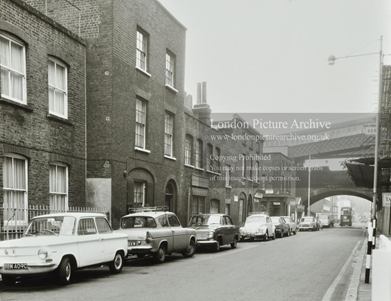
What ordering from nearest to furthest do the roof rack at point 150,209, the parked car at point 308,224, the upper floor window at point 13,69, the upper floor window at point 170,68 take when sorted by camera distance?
the upper floor window at point 13,69 → the roof rack at point 150,209 → the upper floor window at point 170,68 → the parked car at point 308,224

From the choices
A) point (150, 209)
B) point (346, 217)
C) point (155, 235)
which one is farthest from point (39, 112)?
point (346, 217)

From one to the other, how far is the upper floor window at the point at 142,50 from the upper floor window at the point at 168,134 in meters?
3.12

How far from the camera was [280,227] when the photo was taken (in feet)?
96.4

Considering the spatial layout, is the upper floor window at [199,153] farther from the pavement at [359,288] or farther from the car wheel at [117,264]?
the pavement at [359,288]

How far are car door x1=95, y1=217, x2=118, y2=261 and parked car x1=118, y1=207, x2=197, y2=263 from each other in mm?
1416

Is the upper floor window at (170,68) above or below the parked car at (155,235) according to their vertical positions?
above

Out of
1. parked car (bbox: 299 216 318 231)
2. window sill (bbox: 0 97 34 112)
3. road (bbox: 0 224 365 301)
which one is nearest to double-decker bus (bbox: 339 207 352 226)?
parked car (bbox: 299 216 318 231)

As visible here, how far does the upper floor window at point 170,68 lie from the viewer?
22.7m

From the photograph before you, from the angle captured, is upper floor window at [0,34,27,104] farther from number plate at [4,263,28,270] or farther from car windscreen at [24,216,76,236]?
number plate at [4,263,28,270]

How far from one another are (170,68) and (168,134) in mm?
3444

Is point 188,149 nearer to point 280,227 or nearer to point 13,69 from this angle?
point 280,227

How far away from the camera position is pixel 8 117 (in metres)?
12.7

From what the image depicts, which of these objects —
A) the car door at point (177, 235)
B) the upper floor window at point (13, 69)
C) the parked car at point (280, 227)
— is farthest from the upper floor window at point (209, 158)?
the upper floor window at point (13, 69)

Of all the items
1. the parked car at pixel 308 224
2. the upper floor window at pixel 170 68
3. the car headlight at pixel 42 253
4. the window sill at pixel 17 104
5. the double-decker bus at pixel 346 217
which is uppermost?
the upper floor window at pixel 170 68
